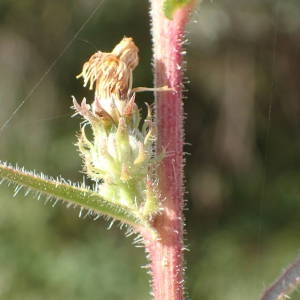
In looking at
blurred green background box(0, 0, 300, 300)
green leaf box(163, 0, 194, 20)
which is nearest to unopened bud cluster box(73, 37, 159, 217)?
green leaf box(163, 0, 194, 20)

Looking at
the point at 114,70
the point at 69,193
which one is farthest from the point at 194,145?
the point at 69,193

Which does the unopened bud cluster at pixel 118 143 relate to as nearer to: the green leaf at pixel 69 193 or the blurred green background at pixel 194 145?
the green leaf at pixel 69 193

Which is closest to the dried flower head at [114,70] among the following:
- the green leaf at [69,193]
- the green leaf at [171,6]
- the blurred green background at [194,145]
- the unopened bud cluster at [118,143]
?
the unopened bud cluster at [118,143]

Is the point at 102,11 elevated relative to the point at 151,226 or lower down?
lower down

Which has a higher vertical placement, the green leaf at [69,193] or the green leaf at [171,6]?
the green leaf at [171,6]

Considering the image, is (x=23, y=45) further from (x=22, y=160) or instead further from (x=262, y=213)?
(x=262, y=213)

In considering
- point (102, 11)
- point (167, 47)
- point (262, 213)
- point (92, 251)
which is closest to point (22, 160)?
point (92, 251)
